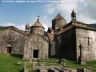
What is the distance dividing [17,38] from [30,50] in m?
8.33

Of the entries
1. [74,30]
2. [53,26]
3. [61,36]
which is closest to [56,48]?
[61,36]

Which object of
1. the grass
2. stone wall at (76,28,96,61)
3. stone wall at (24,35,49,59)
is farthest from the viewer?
stone wall at (24,35,49,59)

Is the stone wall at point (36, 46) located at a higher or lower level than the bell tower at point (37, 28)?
lower

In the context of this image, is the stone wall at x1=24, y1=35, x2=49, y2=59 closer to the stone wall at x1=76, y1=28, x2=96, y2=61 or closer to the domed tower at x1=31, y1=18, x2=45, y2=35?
the stone wall at x1=76, y1=28, x2=96, y2=61

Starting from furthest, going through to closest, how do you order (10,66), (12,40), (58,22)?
(58,22), (12,40), (10,66)

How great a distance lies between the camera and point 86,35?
32.5 metres

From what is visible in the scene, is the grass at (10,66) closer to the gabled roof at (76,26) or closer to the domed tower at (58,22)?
the gabled roof at (76,26)

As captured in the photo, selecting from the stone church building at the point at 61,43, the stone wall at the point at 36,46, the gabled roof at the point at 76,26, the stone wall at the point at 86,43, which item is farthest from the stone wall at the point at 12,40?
the stone wall at the point at 86,43

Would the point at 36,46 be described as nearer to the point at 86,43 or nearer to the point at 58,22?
the point at 86,43

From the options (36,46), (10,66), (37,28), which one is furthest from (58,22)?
(10,66)

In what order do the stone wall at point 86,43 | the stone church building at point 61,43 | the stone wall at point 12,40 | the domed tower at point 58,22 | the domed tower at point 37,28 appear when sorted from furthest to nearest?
the domed tower at point 58,22 → the domed tower at point 37,28 → the stone wall at point 12,40 → the stone church building at point 61,43 → the stone wall at point 86,43

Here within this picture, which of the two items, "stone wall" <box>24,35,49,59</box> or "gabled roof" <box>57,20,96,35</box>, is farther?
"stone wall" <box>24,35,49,59</box>

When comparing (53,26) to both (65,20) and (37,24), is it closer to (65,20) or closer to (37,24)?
(65,20)

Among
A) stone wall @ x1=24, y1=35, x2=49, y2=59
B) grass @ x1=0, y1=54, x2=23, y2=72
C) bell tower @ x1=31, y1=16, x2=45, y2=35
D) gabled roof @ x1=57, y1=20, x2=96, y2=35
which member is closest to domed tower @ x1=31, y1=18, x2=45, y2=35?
bell tower @ x1=31, y1=16, x2=45, y2=35
